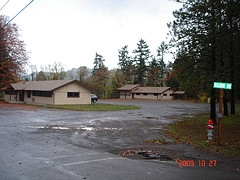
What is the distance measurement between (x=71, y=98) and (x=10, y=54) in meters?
16.2

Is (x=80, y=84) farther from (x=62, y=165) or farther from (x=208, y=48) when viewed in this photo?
(x=62, y=165)

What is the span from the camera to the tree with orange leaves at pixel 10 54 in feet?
135

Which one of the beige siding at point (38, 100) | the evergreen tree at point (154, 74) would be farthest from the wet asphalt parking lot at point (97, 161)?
the evergreen tree at point (154, 74)

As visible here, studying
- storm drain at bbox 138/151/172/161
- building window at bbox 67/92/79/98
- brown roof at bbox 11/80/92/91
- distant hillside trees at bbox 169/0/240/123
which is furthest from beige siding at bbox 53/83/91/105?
storm drain at bbox 138/151/172/161

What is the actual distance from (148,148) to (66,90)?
28.6 metres

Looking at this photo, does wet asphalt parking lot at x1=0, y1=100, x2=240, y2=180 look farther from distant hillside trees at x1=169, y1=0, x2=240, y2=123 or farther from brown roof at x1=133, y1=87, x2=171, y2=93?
brown roof at x1=133, y1=87, x2=171, y2=93

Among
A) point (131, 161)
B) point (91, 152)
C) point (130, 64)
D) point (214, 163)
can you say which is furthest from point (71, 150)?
point (130, 64)

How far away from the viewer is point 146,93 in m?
67.2

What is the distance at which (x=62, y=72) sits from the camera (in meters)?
75.4

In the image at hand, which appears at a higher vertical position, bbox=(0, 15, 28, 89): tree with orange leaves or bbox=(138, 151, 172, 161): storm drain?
bbox=(0, 15, 28, 89): tree with orange leaves

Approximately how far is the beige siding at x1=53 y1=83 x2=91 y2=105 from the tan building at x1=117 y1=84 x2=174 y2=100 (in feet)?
101

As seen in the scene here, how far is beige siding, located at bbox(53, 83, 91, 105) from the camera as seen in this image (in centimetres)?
3472
